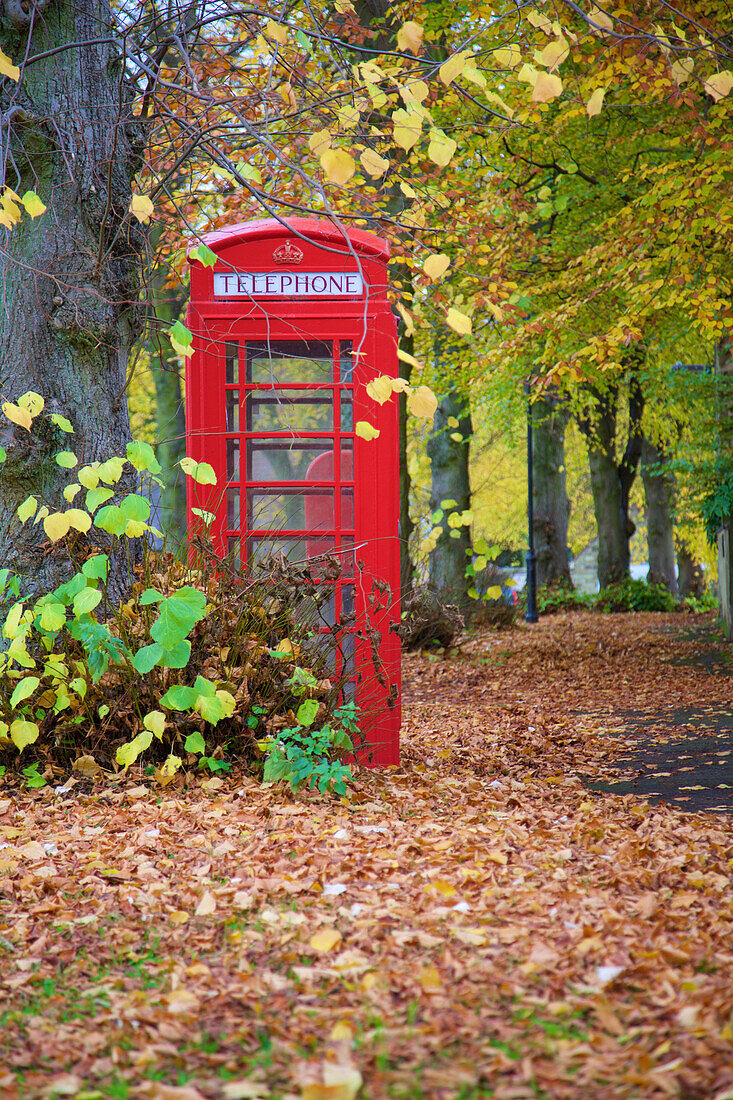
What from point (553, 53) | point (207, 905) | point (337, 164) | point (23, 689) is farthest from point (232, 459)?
point (207, 905)

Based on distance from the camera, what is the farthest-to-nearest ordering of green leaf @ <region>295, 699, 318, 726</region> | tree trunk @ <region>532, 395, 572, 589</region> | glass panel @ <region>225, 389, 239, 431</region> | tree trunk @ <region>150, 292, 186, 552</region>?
tree trunk @ <region>532, 395, 572, 589</region> → tree trunk @ <region>150, 292, 186, 552</region> → glass panel @ <region>225, 389, 239, 431</region> → green leaf @ <region>295, 699, 318, 726</region>

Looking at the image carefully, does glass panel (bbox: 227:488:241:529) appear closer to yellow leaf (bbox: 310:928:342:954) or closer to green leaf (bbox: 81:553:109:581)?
green leaf (bbox: 81:553:109:581)

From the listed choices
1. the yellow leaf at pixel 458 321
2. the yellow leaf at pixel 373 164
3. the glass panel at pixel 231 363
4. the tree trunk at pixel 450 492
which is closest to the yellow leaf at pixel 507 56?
the yellow leaf at pixel 373 164

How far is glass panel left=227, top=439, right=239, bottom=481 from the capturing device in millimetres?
4934

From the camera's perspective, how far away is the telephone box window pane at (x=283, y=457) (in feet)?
16.1

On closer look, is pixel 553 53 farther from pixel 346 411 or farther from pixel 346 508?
pixel 346 508

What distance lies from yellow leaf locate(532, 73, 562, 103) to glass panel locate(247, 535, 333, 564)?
2.31 m

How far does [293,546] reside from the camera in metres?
4.97

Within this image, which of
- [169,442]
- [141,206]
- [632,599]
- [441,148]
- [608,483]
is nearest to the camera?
[441,148]

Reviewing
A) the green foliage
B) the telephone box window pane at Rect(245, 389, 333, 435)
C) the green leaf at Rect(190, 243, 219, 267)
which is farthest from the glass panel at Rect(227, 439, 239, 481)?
the green foliage

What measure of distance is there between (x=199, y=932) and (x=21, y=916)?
59cm

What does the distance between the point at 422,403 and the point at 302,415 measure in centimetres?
156

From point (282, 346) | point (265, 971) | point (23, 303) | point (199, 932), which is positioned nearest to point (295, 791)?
point (199, 932)

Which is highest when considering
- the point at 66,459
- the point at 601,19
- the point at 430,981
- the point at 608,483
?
the point at 601,19
